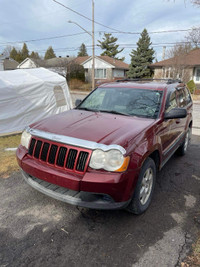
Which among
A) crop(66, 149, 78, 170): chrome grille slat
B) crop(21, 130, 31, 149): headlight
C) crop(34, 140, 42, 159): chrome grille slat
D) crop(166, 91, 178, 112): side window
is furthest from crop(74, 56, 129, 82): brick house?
crop(66, 149, 78, 170): chrome grille slat

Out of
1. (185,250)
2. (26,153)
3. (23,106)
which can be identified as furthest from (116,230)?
(23,106)

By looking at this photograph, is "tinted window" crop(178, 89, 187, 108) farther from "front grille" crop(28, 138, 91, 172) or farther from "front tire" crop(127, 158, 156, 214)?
"front grille" crop(28, 138, 91, 172)

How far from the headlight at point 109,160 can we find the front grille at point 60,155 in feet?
0.28

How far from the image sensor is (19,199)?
10.3 feet

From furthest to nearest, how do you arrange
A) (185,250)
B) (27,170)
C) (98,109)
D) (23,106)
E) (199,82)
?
(199,82), (23,106), (98,109), (27,170), (185,250)

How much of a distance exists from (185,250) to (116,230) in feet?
2.69

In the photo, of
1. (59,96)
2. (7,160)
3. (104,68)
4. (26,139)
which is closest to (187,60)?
(104,68)

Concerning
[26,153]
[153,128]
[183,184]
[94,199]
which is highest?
[153,128]

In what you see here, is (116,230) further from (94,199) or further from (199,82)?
(199,82)

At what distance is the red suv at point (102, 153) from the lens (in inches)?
89.4

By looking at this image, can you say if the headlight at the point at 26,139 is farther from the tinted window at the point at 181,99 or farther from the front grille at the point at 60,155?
the tinted window at the point at 181,99

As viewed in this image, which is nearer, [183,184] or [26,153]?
[26,153]

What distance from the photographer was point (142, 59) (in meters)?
32.3

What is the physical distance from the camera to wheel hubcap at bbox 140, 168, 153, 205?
9.10 feet
